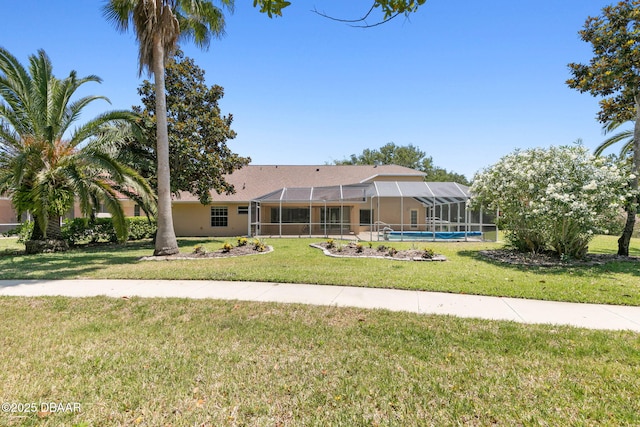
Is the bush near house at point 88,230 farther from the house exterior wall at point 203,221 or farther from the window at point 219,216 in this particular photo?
the window at point 219,216

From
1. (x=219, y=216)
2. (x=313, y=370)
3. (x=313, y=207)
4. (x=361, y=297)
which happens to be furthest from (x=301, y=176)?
(x=313, y=370)

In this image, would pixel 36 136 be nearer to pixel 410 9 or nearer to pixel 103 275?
pixel 103 275

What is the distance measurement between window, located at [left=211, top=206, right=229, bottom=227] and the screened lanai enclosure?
2060 mm

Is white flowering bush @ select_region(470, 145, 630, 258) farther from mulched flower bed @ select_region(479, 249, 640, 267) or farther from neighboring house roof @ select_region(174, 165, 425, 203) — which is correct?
neighboring house roof @ select_region(174, 165, 425, 203)

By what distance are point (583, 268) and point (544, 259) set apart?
1.35 m

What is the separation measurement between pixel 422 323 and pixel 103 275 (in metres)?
7.75

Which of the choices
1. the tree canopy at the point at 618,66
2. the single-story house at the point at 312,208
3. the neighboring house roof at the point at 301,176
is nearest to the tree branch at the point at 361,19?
the tree canopy at the point at 618,66

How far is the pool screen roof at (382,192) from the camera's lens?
18406 millimetres

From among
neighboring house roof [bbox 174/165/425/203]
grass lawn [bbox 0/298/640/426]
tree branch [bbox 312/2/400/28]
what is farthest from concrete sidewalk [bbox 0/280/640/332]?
neighboring house roof [bbox 174/165/425/203]

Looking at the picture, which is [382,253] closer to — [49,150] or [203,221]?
[49,150]

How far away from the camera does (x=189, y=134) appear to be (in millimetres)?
16000

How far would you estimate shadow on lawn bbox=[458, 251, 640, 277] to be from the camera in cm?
834

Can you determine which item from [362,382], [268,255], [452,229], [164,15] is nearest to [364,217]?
[452,229]

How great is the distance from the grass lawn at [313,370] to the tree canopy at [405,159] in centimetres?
4579
